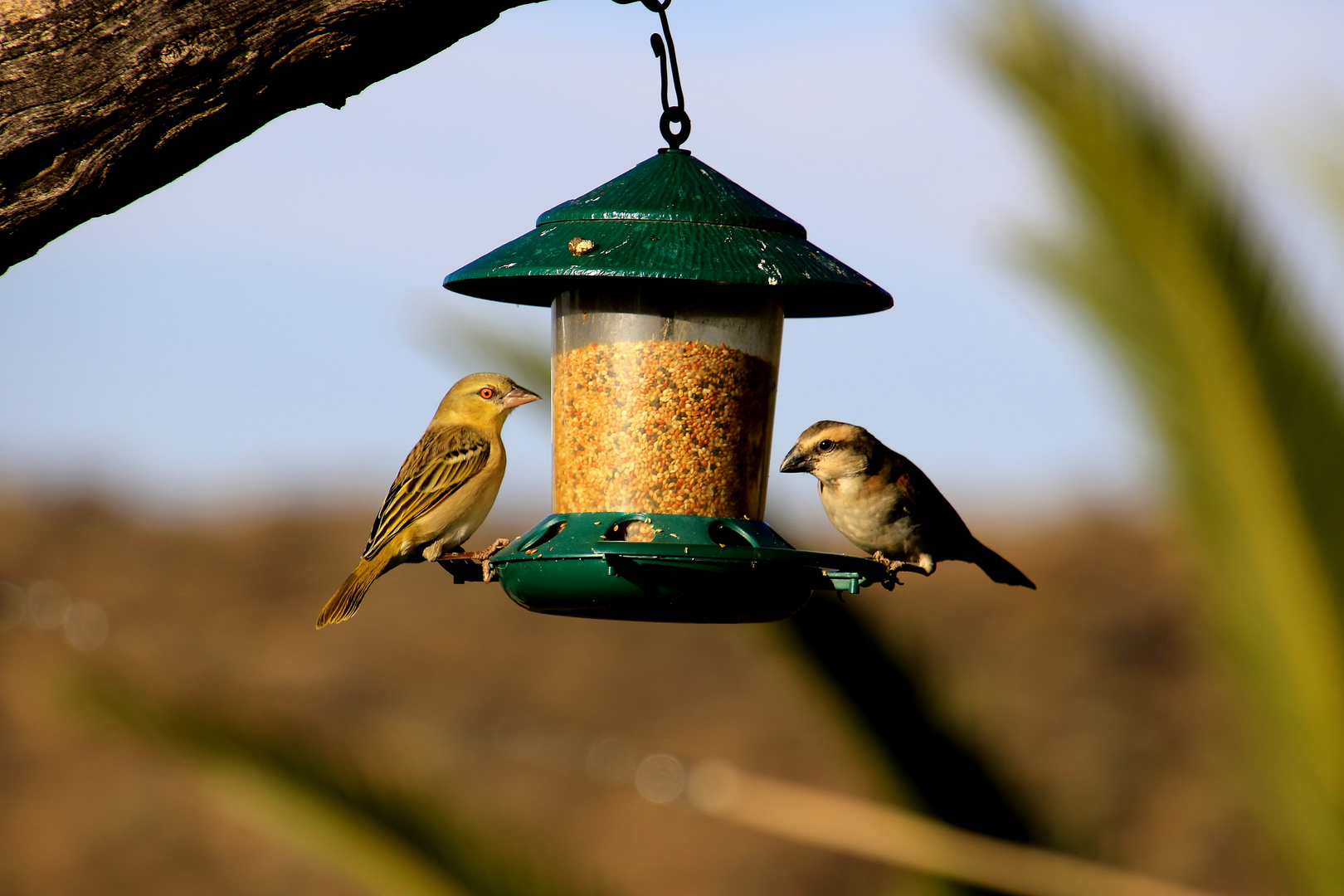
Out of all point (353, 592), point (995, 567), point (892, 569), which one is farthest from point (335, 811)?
point (995, 567)

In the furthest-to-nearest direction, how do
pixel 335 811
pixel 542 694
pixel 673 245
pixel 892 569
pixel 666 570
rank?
pixel 542 694, pixel 335 811, pixel 892 569, pixel 673 245, pixel 666 570

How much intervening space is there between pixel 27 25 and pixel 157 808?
15380mm

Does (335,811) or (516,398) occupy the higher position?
(516,398)

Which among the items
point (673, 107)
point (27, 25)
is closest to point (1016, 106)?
point (673, 107)

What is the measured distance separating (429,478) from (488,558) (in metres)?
0.92

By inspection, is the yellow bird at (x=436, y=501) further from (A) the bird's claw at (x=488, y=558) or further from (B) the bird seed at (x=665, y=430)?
(B) the bird seed at (x=665, y=430)

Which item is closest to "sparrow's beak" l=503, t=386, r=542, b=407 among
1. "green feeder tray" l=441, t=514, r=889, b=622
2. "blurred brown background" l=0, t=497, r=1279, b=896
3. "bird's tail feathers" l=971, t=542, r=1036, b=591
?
"green feeder tray" l=441, t=514, r=889, b=622

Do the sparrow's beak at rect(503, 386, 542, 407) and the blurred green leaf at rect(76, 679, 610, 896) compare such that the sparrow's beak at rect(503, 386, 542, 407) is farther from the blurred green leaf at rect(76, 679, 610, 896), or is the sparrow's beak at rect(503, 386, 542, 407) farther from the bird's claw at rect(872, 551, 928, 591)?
the bird's claw at rect(872, 551, 928, 591)

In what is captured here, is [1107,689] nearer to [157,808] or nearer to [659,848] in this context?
[659,848]

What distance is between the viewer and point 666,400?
4.80 meters

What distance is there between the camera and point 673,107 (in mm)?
4762

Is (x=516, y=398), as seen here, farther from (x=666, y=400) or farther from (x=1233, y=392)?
(x=1233, y=392)

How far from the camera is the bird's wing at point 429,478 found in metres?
5.60

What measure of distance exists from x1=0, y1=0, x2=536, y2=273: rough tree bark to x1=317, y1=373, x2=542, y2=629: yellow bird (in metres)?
2.21
